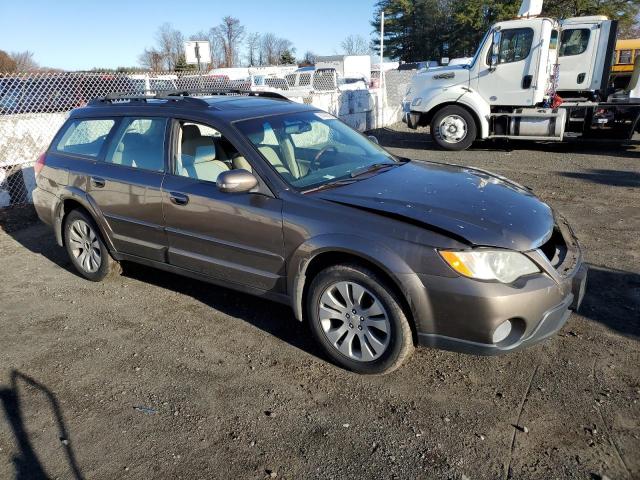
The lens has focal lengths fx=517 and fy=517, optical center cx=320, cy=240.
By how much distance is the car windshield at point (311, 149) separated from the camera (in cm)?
372

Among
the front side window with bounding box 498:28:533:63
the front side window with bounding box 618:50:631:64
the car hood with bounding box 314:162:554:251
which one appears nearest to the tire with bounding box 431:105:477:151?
the front side window with bounding box 498:28:533:63

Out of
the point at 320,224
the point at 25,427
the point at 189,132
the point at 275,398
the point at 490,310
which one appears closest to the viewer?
the point at 490,310

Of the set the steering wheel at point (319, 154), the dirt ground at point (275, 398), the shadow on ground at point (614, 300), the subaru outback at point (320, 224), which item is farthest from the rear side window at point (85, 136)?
the shadow on ground at point (614, 300)

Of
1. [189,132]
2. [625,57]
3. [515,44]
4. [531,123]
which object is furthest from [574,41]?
[189,132]

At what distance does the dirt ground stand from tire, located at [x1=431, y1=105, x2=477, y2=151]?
314 inches

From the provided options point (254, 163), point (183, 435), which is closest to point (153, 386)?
point (183, 435)

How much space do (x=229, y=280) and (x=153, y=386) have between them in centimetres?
92

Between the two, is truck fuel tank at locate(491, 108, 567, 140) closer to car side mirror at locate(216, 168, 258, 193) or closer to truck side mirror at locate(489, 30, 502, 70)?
truck side mirror at locate(489, 30, 502, 70)

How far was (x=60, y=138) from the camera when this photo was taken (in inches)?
201

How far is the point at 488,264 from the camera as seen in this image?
9.33 feet

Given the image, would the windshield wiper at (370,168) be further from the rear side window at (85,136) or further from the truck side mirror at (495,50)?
the truck side mirror at (495,50)

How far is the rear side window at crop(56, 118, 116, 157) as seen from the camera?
4.71 meters

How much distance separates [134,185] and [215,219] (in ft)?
3.19

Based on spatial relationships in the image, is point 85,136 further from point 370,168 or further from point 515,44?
point 515,44
